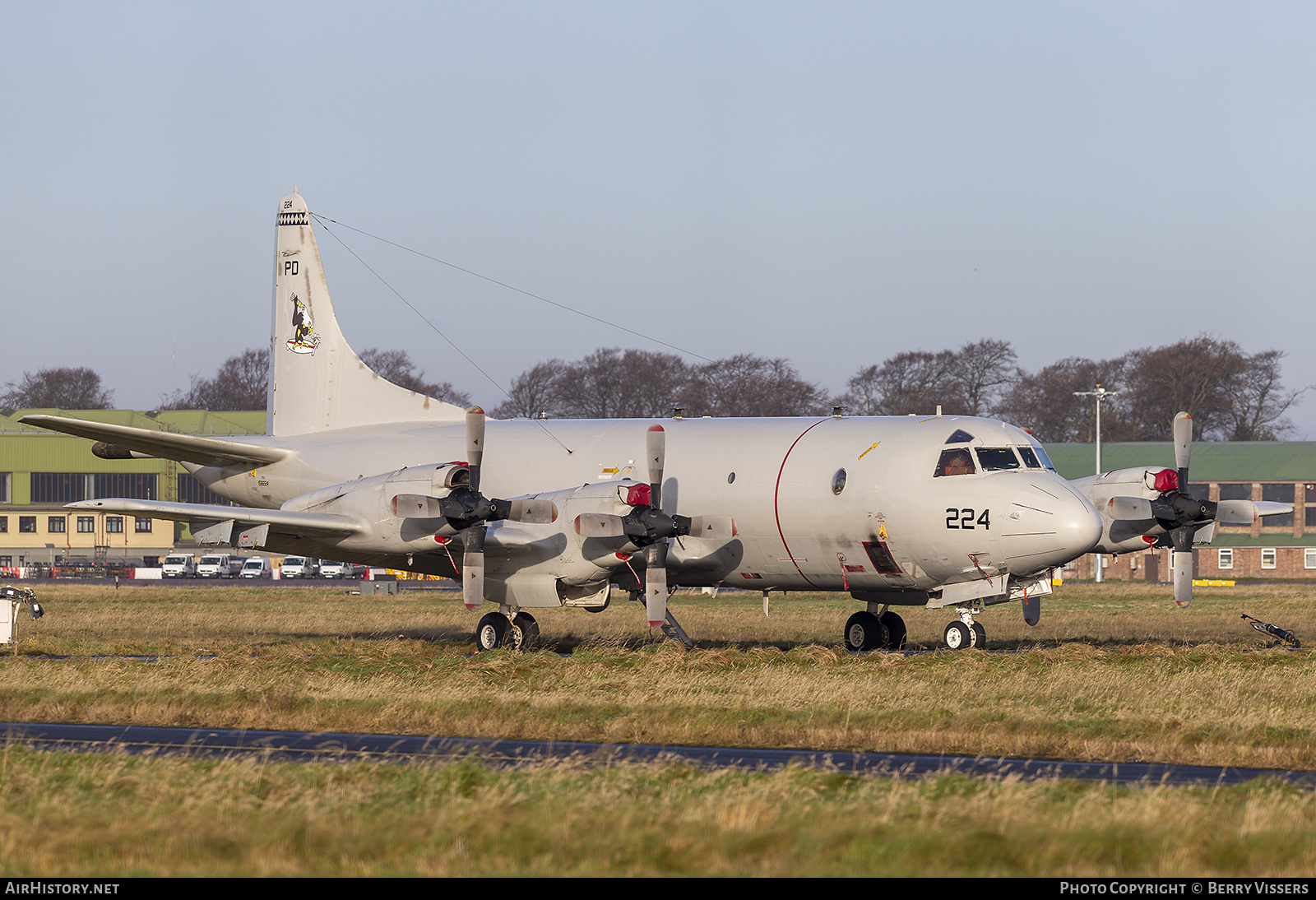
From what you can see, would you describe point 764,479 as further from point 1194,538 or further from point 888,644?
point 1194,538

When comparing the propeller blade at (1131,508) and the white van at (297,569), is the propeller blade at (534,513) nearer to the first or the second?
the propeller blade at (1131,508)

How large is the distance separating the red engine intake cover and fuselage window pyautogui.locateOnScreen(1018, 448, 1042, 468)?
2901 millimetres

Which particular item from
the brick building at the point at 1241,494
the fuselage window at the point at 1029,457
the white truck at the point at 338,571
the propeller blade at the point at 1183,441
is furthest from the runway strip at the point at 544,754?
the brick building at the point at 1241,494

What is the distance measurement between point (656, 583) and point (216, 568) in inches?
2546

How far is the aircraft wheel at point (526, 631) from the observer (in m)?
28.7

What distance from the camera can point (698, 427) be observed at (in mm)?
30203

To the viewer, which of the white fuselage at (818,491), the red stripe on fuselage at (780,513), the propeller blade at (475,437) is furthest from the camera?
the propeller blade at (475,437)

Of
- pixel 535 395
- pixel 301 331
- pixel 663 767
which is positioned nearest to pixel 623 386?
pixel 535 395

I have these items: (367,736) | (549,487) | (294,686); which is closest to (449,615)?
(549,487)

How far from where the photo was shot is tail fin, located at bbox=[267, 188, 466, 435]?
3462cm

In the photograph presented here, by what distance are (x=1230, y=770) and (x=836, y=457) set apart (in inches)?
497

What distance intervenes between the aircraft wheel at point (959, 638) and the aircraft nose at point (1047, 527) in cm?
189

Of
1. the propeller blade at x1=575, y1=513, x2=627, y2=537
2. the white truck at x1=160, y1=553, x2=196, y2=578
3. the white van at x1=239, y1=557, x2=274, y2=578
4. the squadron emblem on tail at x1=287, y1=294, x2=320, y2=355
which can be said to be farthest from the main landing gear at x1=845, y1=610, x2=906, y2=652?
the white truck at x1=160, y1=553, x2=196, y2=578

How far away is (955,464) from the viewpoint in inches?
1037
